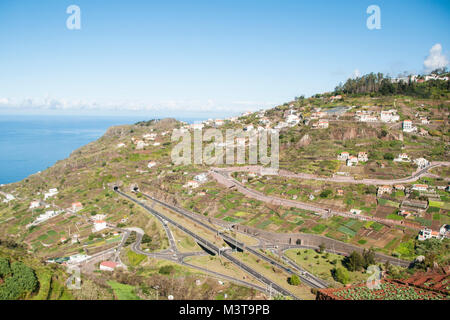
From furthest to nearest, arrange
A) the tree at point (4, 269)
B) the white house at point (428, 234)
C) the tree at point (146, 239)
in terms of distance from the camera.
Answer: the tree at point (146, 239) → the white house at point (428, 234) → the tree at point (4, 269)

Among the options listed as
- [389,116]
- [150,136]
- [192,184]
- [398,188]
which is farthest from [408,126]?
[150,136]

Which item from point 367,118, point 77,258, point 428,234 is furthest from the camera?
point 367,118

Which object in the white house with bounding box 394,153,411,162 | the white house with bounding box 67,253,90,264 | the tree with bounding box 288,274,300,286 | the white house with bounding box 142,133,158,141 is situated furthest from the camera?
the white house with bounding box 142,133,158,141

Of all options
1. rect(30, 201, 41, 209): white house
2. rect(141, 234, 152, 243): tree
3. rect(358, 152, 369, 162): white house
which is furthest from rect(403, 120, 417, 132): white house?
rect(30, 201, 41, 209): white house

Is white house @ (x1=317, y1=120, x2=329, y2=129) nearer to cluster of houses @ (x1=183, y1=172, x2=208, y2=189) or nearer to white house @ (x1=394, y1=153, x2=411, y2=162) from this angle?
white house @ (x1=394, y1=153, x2=411, y2=162)

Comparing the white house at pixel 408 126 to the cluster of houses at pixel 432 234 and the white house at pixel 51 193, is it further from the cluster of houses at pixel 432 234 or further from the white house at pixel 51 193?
the white house at pixel 51 193

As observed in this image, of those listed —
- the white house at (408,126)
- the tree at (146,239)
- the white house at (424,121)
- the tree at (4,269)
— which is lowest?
the tree at (146,239)

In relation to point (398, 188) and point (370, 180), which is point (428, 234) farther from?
point (370, 180)

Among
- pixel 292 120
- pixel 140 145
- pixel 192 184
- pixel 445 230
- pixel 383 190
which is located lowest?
pixel 445 230

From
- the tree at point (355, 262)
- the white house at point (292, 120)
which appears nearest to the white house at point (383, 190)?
the tree at point (355, 262)

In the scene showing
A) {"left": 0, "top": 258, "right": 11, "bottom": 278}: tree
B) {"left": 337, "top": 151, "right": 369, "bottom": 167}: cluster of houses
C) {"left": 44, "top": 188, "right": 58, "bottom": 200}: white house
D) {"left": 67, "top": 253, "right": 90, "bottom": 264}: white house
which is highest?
{"left": 337, "top": 151, "right": 369, "bottom": 167}: cluster of houses
